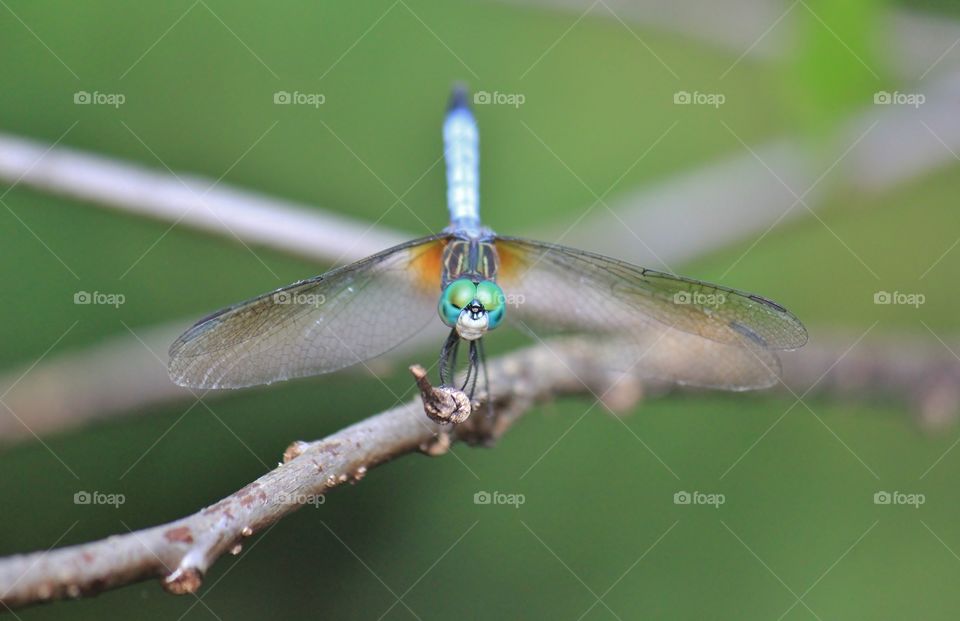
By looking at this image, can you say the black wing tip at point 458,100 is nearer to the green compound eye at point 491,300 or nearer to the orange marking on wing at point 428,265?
the orange marking on wing at point 428,265

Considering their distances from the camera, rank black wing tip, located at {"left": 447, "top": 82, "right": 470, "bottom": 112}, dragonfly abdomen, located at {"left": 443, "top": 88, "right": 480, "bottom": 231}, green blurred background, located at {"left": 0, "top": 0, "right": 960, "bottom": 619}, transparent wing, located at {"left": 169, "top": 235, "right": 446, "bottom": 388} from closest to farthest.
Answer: transparent wing, located at {"left": 169, "top": 235, "right": 446, "bottom": 388} < dragonfly abdomen, located at {"left": 443, "top": 88, "right": 480, "bottom": 231} < black wing tip, located at {"left": 447, "top": 82, "right": 470, "bottom": 112} < green blurred background, located at {"left": 0, "top": 0, "right": 960, "bottom": 619}

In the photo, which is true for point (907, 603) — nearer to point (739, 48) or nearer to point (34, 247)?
point (739, 48)

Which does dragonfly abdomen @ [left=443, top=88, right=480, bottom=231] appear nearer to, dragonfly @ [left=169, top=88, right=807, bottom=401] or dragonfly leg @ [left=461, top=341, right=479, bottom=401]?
dragonfly @ [left=169, top=88, right=807, bottom=401]

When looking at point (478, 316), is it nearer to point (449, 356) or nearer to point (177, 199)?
point (449, 356)

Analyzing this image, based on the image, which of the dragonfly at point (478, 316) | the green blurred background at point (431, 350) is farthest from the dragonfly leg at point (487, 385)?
the green blurred background at point (431, 350)

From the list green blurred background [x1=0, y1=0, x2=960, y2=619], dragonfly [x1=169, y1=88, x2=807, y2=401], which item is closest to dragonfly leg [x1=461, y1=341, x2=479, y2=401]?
dragonfly [x1=169, y1=88, x2=807, y2=401]

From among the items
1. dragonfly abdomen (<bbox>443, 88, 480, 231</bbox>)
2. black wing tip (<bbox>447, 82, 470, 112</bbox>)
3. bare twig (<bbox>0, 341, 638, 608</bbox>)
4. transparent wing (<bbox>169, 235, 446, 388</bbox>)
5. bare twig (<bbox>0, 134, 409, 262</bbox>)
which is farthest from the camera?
black wing tip (<bbox>447, 82, 470, 112</bbox>)

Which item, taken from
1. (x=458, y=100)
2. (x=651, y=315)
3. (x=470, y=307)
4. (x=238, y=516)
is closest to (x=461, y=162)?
(x=458, y=100)
